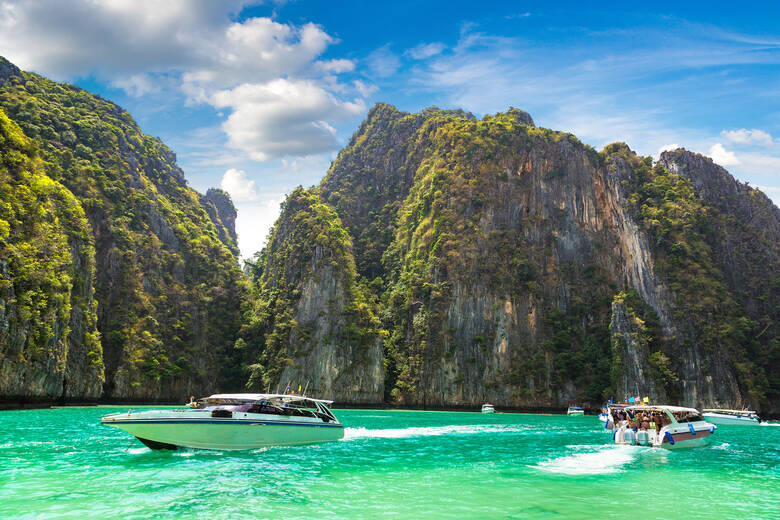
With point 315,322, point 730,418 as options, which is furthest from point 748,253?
point 315,322

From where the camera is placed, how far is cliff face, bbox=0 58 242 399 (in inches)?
2975

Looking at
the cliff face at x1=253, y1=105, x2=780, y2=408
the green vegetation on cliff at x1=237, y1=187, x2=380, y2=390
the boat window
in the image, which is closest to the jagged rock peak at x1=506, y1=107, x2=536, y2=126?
the cliff face at x1=253, y1=105, x2=780, y2=408

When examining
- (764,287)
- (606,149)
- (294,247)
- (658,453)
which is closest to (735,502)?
(658,453)

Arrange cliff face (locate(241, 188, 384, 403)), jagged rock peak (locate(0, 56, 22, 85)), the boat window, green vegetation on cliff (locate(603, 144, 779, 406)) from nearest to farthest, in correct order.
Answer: the boat window < green vegetation on cliff (locate(603, 144, 779, 406)) < cliff face (locate(241, 188, 384, 403)) < jagged rock peak (locate(0, 56, 22, 85))

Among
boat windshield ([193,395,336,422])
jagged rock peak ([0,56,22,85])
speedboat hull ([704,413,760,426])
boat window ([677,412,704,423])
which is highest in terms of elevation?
jagged rock peak ([0,56,22,85])

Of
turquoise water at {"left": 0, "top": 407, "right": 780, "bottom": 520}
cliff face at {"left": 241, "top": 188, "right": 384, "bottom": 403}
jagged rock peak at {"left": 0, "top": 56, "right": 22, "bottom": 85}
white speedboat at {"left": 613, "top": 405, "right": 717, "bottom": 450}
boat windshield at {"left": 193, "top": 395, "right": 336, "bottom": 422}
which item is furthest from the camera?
jagged rock peak at {"left": 0, "top": 56, "right": 22, "bottom": 85}

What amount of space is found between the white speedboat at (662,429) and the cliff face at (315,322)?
58447 millimetres

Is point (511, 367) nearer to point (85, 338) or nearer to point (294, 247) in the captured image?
point (294, 247)

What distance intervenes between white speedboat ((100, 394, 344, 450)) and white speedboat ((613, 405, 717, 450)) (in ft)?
67.4

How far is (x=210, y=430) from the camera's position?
2283 cm

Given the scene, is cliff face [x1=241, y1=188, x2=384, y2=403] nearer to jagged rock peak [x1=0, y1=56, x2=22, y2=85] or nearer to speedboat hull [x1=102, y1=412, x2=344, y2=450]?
jagged rock peak [x1=0, y1=56, x2=22, y2=85]

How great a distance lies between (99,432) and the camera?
30.1 m

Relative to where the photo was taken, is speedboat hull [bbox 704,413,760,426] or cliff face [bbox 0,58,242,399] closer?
speedboat hull [bbox 704,413,760,426]

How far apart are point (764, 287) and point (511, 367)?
179 feet
